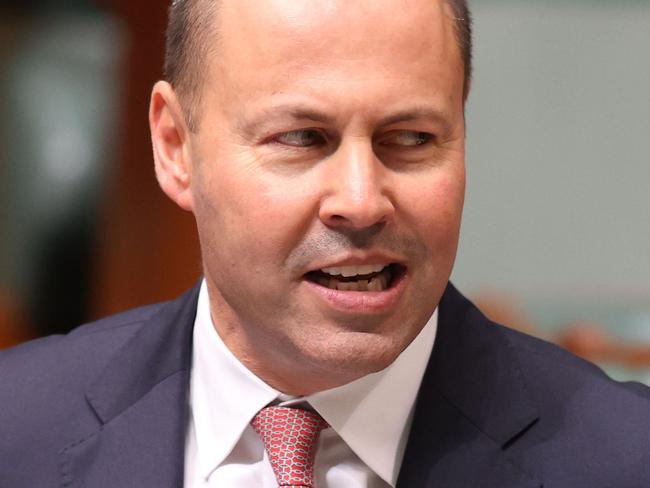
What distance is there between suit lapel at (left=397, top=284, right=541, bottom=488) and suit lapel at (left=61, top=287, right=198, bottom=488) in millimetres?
389

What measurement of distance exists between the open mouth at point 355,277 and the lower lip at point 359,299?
16 mm

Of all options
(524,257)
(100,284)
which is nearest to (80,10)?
(100,284)

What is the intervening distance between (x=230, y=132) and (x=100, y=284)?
10.8ft

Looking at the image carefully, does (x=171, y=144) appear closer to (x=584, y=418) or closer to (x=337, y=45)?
(x=337, y=45)

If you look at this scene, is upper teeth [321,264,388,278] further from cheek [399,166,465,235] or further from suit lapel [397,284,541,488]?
suit lapel [397,284,541,488]

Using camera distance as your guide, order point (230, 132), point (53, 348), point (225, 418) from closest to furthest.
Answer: point (230, 132), point (225, 418), point (53, 348)

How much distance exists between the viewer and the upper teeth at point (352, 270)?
189cm

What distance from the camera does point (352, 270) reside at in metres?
1.89

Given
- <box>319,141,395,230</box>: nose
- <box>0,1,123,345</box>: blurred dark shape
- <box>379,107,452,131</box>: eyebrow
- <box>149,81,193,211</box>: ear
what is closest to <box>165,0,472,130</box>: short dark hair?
A: <box>149,81,193,211</box>: ear

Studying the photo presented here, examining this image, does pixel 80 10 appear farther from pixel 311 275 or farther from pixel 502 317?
pixel 311 275

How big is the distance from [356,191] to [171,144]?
468 millimetres

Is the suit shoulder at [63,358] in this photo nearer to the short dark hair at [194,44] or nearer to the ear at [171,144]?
the ear at [171,144]

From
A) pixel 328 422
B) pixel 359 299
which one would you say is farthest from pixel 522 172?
pixel 359 299

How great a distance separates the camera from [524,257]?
15.8 feet
